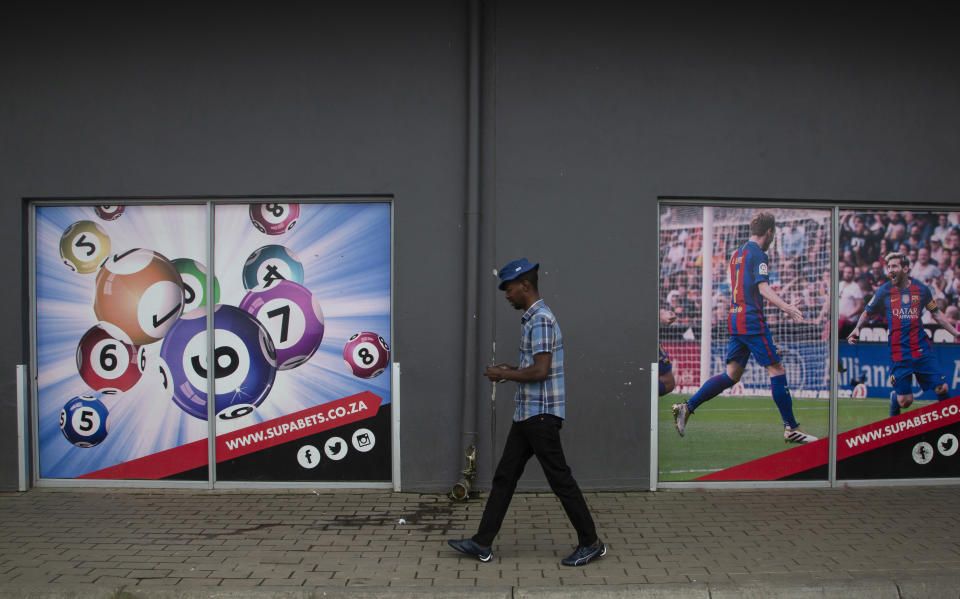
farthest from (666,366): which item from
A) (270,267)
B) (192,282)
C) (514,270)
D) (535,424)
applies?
(192,282)

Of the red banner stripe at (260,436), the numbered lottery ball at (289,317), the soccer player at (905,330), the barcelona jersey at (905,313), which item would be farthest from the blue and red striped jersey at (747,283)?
the numbered lottery ball at (289,317)

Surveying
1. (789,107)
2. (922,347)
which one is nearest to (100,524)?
(789,107)

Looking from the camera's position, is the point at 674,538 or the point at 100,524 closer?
the point at 674,538

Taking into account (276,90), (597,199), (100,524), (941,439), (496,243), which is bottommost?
(100,524)

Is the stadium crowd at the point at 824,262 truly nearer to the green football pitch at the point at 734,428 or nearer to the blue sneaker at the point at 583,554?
the green football pitch at the point at 734,428

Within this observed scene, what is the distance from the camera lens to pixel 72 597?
3.92m

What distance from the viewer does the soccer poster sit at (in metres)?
6.08

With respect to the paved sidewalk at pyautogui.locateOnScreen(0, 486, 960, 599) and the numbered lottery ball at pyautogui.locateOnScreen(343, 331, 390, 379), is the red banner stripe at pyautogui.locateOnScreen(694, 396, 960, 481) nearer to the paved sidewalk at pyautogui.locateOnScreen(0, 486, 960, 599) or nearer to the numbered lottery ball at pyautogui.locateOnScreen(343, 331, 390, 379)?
the paved sidewalk at pyautogui.locateOnScreen(0, 486, 960, 599)

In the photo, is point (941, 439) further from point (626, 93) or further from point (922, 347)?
point (626, 93)

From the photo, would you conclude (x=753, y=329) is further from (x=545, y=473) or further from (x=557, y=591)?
(x=557, y=591)

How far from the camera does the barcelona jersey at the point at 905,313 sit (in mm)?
6246

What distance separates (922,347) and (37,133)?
8.42m

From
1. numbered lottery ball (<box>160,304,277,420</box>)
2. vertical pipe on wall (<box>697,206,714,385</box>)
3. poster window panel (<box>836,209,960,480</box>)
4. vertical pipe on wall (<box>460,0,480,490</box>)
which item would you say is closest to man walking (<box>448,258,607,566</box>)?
vertical pipe on wall (<box>460,0,480,490</box>)

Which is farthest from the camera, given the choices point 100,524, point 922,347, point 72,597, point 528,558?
point 922,347
